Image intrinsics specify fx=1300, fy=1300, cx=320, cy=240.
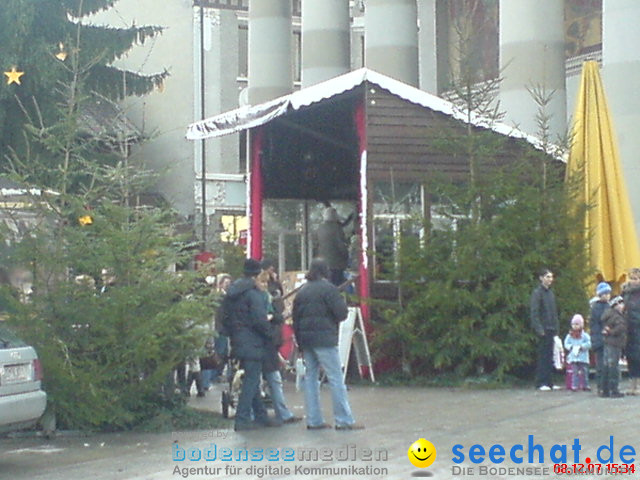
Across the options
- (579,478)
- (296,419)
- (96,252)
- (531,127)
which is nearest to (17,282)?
(96,252)

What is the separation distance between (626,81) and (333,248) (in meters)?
7.70

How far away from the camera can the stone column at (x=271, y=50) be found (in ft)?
112

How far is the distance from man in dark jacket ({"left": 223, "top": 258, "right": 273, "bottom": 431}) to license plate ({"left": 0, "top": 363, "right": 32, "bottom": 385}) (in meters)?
2.52

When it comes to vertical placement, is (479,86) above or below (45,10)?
below

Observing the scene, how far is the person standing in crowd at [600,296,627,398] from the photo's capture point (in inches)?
615

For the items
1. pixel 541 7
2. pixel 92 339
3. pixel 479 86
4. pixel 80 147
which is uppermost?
pixel 541 7

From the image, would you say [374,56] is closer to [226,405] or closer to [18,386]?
[226,405]

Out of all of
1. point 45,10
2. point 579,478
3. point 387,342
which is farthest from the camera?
point 45,10

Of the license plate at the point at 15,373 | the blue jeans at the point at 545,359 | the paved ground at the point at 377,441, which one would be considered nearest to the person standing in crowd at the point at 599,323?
the paved ground at the point at 377,441

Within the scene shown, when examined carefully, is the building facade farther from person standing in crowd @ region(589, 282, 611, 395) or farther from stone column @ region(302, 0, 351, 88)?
person standing in crowd @ region(589, 282, 611, 395)

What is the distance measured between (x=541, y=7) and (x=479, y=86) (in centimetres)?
787

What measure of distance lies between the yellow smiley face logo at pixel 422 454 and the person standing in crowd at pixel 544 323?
548 cm

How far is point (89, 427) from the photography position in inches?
516

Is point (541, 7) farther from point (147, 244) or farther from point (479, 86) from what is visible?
point (147, 244)
